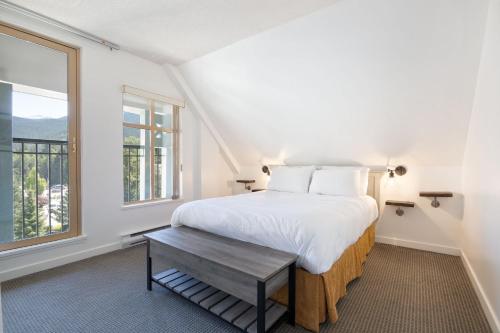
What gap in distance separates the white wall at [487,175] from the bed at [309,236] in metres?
0.85

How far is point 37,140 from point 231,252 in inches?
89.6

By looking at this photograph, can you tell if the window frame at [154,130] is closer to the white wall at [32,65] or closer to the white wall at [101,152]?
the white wall at [101,152]

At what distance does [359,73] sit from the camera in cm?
247

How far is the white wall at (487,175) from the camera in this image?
64.6 inches

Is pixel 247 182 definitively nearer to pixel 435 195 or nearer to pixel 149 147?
pixel 149 147

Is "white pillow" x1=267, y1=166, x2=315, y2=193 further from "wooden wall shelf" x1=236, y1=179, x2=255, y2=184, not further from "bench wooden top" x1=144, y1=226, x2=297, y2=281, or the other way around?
"bench wooden top" x1=144, y1=226, x2=297, y2=281

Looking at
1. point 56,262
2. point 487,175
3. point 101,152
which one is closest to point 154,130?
point 101,152

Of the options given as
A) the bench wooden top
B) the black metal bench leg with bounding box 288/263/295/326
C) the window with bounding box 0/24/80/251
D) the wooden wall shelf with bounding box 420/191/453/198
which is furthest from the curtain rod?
the wooden wall shelf with bounding box 420/191/453/198

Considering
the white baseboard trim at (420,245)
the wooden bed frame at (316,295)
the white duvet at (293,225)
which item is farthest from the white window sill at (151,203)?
the white baseboard trim at (420,245)

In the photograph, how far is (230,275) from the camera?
1485 millimetres

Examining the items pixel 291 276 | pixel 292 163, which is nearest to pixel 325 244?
pixel 291 276

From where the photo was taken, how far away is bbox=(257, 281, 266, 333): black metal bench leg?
4.34 ft

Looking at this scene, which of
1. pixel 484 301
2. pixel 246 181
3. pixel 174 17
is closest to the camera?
pixel 484 301

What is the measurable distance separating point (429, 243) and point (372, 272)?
1157mm
